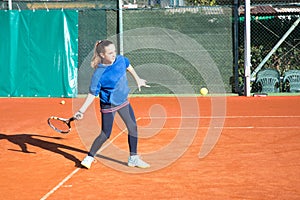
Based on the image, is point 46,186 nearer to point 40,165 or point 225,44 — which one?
point 40,165

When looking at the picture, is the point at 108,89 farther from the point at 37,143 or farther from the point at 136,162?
the point at 37,143

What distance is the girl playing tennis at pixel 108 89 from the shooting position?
781 cm

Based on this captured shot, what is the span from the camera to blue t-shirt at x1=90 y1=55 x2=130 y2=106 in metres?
7.84

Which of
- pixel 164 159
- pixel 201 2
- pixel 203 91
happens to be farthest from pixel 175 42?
pixel 164 159

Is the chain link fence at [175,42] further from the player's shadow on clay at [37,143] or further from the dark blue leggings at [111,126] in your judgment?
the dark blue leggings at [111,126]

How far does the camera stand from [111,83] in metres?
7.88

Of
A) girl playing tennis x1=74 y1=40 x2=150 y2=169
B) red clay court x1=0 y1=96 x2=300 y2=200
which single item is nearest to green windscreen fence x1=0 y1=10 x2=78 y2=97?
red clay court x1=0 y1=96 x2=300 y2=200

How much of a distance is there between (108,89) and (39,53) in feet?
31.9

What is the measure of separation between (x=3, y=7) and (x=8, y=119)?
5484 mm

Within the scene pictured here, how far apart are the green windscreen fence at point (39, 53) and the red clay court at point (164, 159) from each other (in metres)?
2.91

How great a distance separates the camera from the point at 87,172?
26.0ft

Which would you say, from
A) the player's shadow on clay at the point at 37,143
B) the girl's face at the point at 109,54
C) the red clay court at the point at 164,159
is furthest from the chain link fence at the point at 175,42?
the girl's face at the point at 109,54

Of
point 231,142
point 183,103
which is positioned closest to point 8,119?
point 183,103

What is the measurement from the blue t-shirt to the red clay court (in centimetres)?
92
